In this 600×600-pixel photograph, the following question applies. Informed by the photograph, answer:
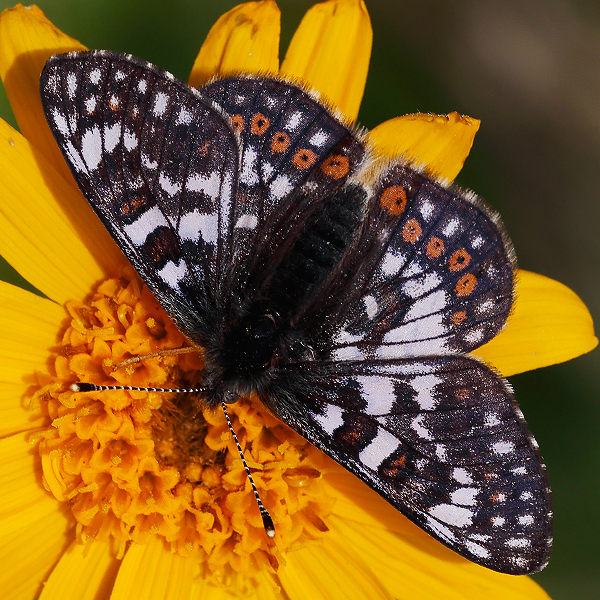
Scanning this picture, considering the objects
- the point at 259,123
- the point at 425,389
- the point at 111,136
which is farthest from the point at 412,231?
the point at 111,136

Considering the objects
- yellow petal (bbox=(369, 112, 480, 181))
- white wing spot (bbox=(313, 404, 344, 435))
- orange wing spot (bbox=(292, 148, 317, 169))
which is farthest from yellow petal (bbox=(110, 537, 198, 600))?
yellow petal (bbox=(369, 112, 480, 181))

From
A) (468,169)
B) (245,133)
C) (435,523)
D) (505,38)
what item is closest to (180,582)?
(435,523)

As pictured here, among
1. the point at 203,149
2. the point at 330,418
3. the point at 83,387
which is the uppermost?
the point at 203,149

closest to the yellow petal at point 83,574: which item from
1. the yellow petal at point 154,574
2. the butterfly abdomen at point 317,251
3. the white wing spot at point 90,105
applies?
the yellow petal at point 154,574

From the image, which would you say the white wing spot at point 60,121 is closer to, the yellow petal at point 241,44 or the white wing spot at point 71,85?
the white wing spot at point 71,85

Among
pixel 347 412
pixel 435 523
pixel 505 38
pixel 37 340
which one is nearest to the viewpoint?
pixel 435 523

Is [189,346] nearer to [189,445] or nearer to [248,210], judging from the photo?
[189,445]

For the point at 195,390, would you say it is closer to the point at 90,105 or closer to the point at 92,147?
the point at 92,147
